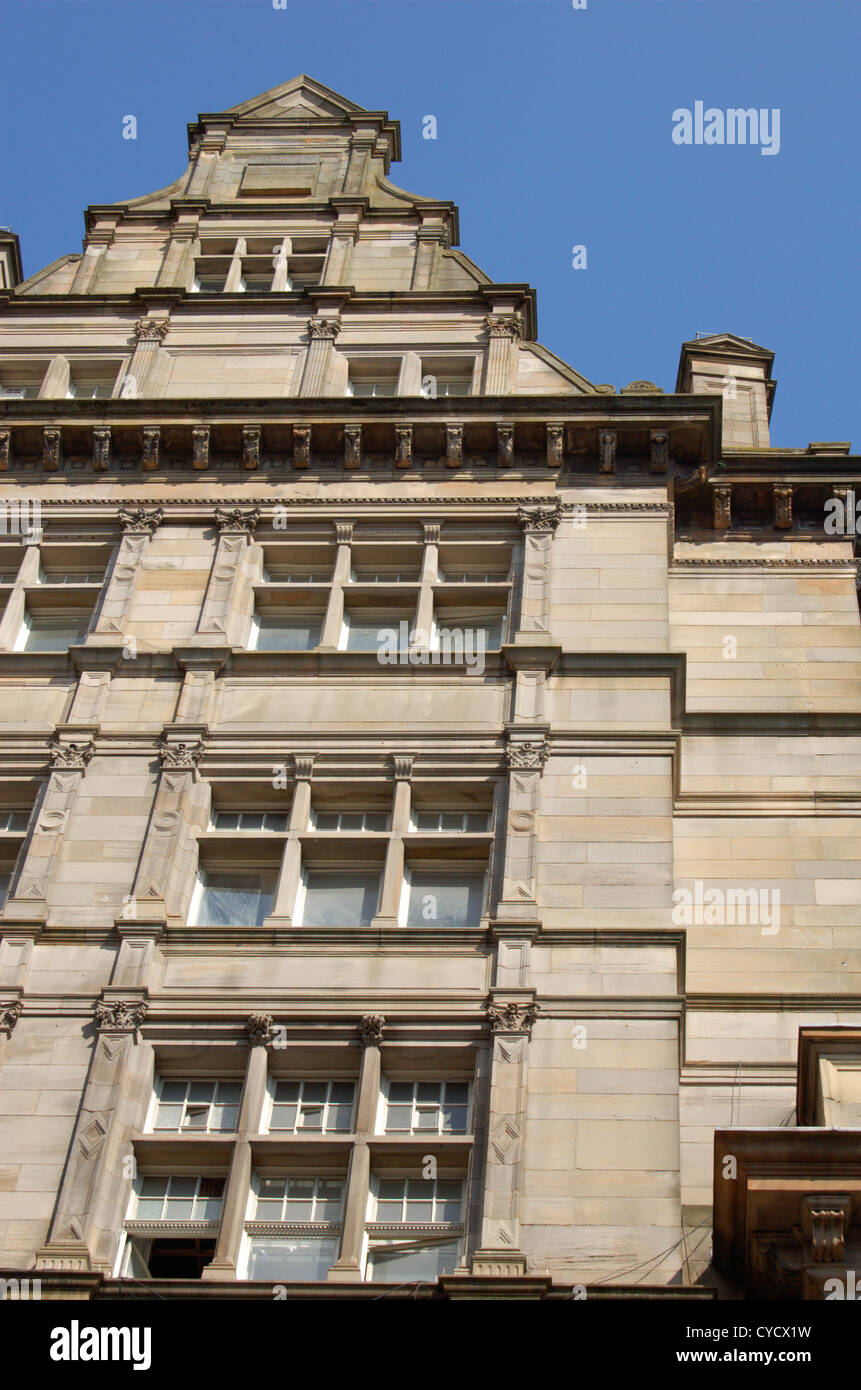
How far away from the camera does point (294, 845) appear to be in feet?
81.1

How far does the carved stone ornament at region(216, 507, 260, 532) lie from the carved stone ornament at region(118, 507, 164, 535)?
98cm

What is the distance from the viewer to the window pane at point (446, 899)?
2402 centimetres

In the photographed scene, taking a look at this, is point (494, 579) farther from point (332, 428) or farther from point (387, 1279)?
point (387, 1279)

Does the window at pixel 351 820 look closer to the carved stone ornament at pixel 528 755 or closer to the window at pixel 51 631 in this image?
the carved stone ornament at pixel 528 755

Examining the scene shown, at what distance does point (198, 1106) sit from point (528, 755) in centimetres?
642

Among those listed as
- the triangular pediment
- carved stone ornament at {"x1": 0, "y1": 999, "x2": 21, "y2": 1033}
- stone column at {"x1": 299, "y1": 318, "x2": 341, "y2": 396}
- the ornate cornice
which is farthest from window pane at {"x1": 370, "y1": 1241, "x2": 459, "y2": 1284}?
the triangular pediment

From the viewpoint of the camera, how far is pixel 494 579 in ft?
97.7

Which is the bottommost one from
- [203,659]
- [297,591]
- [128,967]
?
[128,967]

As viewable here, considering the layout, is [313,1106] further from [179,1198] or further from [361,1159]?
[179,1198]

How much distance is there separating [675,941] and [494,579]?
868cm

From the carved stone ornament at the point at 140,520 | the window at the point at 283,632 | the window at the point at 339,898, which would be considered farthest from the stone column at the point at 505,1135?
the carved stone ornament at the point at 140,520

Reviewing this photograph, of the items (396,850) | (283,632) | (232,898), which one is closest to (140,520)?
(283,632)

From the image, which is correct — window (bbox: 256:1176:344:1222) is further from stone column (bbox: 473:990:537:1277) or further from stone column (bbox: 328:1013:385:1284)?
stone column (bbox: 473:990:537:1277)
